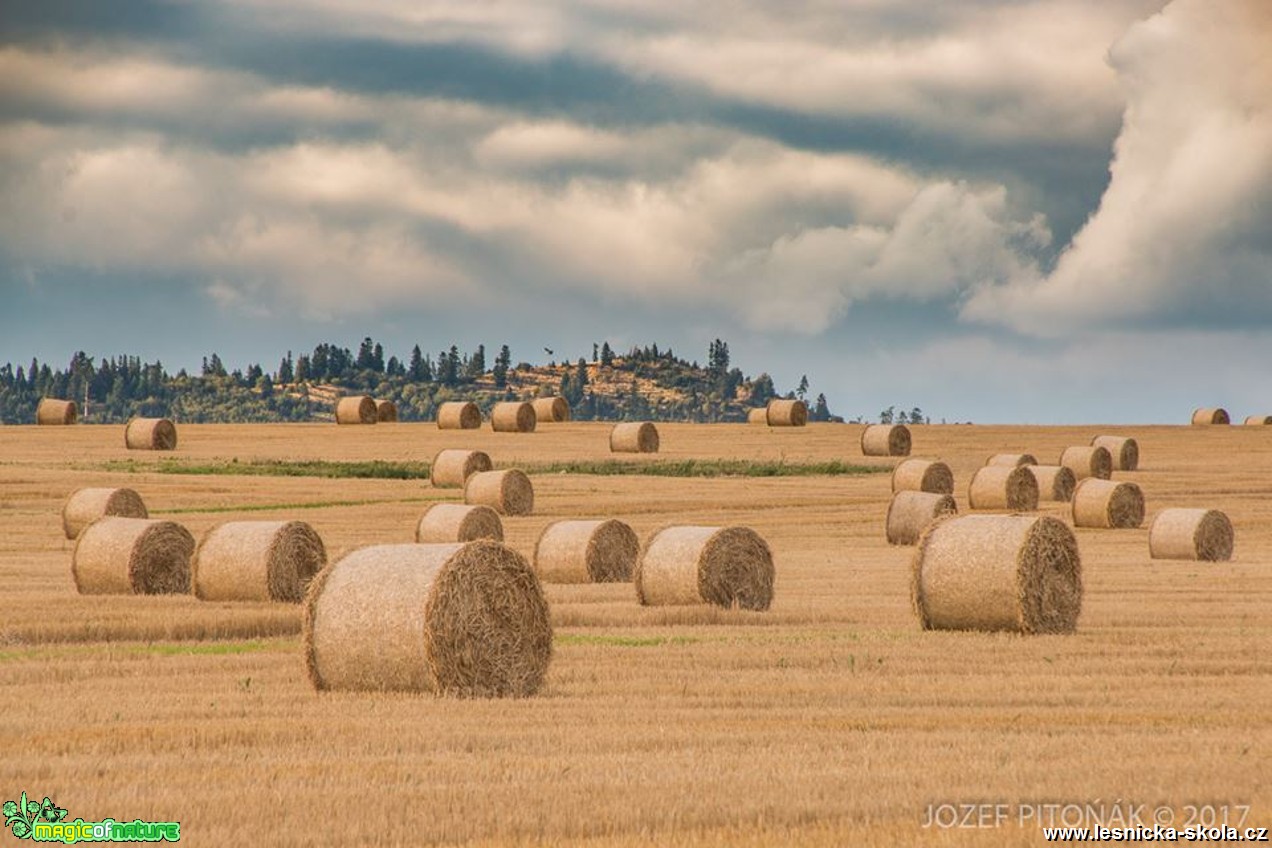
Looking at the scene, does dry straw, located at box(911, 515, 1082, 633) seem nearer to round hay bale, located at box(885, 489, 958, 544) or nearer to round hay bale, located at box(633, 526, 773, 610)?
round hay bale, located at box(633, 526, 773, 610)

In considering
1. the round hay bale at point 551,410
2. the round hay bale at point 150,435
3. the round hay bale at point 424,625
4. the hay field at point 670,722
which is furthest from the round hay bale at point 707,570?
the round hay bale at point 551,410

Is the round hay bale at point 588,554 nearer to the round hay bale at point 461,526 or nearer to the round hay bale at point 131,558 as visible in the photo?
the round hay bale at point 461,526

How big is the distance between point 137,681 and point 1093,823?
9.11 m

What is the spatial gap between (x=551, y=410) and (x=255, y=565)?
65133 mm

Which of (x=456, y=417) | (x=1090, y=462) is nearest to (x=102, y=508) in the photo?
(x=1090, y=462)

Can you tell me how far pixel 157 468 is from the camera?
199 feet

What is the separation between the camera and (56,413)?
9144 centimetres

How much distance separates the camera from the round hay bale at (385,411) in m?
92.9

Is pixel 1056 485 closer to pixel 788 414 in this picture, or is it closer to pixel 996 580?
pixel 996 580

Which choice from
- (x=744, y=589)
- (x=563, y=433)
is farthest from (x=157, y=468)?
(x=744, y=589)

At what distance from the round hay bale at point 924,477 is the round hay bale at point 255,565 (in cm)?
2895

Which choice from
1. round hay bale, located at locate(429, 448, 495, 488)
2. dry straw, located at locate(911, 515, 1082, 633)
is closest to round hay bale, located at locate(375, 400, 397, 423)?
round hay bale, located at locate(429, 448, 495, 488)

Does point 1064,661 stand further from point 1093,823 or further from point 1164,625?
point 1093,823

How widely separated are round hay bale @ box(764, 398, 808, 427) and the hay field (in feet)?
189
